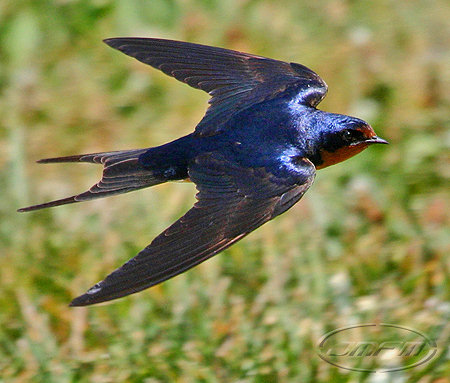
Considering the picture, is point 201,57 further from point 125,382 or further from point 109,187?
point 125,382

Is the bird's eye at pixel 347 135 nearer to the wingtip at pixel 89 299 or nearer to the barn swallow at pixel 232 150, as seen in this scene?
the barn swallow at pixel 232 150

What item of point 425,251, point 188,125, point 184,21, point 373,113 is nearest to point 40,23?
point 184,21

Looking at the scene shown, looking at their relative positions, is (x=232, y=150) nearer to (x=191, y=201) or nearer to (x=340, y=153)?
(x=340, y=153)

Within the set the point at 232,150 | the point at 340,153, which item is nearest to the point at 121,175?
the point at 232,150

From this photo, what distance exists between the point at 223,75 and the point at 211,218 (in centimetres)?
68

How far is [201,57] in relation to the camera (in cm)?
303

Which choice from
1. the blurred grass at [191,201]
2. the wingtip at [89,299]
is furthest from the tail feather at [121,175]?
the wingtip at [89,299]

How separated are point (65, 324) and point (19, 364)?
0.25 metres

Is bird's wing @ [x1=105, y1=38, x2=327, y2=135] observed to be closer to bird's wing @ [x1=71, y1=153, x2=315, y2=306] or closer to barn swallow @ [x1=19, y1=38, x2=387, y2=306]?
barn swallow @ [x1=19, y1=38, x2=387, y2=306]

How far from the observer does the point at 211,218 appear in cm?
251

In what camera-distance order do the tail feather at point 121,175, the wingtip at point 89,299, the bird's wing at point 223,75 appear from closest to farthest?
the wingtip at point 89,299, the tail feather at point 121,175, the bird's wing at point 223,75

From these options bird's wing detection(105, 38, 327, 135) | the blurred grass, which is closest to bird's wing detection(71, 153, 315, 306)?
bird's wing detection(105, 38, 327, 135)

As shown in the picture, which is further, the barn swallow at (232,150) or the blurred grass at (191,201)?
the blurred grass at (191,201)

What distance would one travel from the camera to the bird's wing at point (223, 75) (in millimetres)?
2942
